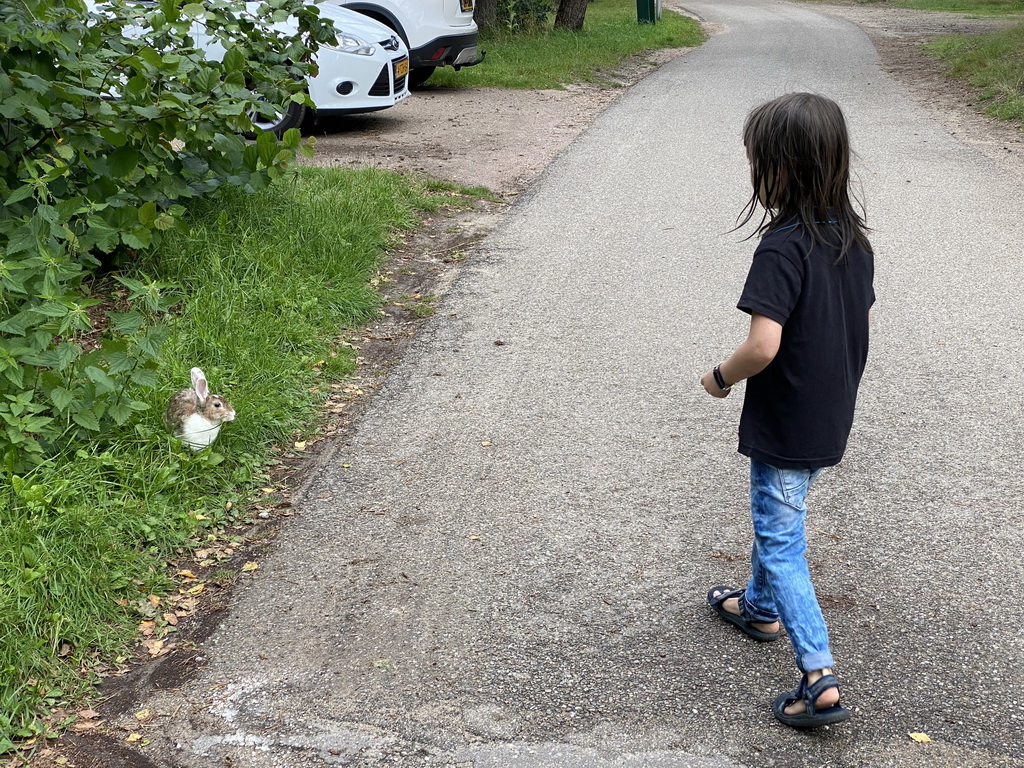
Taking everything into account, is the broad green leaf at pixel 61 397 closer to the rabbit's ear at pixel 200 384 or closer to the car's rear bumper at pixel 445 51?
the rabbit's ear at pixel 200 384

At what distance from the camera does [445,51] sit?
514 inches

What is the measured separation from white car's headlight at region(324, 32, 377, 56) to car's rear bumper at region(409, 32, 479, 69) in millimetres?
2811

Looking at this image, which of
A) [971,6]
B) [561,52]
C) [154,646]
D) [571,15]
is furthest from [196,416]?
[971,6]

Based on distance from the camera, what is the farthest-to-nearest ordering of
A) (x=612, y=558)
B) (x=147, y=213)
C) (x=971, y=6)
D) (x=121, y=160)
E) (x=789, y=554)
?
(x=971, y=6)
(x=121, y=160)
(x=147, y=213)
(x=612, y=558)
(x=789, y=554)

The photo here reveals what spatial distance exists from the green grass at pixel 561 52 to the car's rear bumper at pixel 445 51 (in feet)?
4.60

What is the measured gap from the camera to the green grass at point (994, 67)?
12.5m

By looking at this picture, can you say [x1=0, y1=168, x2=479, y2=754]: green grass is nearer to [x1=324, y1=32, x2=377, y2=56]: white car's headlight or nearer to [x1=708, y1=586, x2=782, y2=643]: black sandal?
[x1=708, y1=586, x2=782, y2=643]: black sandal

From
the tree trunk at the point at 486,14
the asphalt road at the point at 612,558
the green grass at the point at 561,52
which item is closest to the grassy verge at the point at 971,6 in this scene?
the green grass at the point at 561,52

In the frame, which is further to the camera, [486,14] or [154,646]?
[486,14]

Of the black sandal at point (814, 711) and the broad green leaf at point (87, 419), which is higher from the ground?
the broad green leaf at point (87, 419)

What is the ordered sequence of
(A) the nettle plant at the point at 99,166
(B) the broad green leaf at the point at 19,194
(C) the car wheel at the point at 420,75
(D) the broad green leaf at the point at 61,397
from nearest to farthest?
(D) the broad green leaf at the point at 61,397, (A) the nettle plant at the point at 99,166, (B) the broad green leaf at the point at 19,194, (C) the car wheel at the point at 420,75

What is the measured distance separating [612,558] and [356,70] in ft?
25.7

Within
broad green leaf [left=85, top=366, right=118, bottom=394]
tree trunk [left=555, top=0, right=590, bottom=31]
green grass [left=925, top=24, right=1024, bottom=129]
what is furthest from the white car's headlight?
tree trunk [left=555, top=0, right=590, bottom=31]

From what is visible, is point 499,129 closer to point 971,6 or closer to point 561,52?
point 561,52
